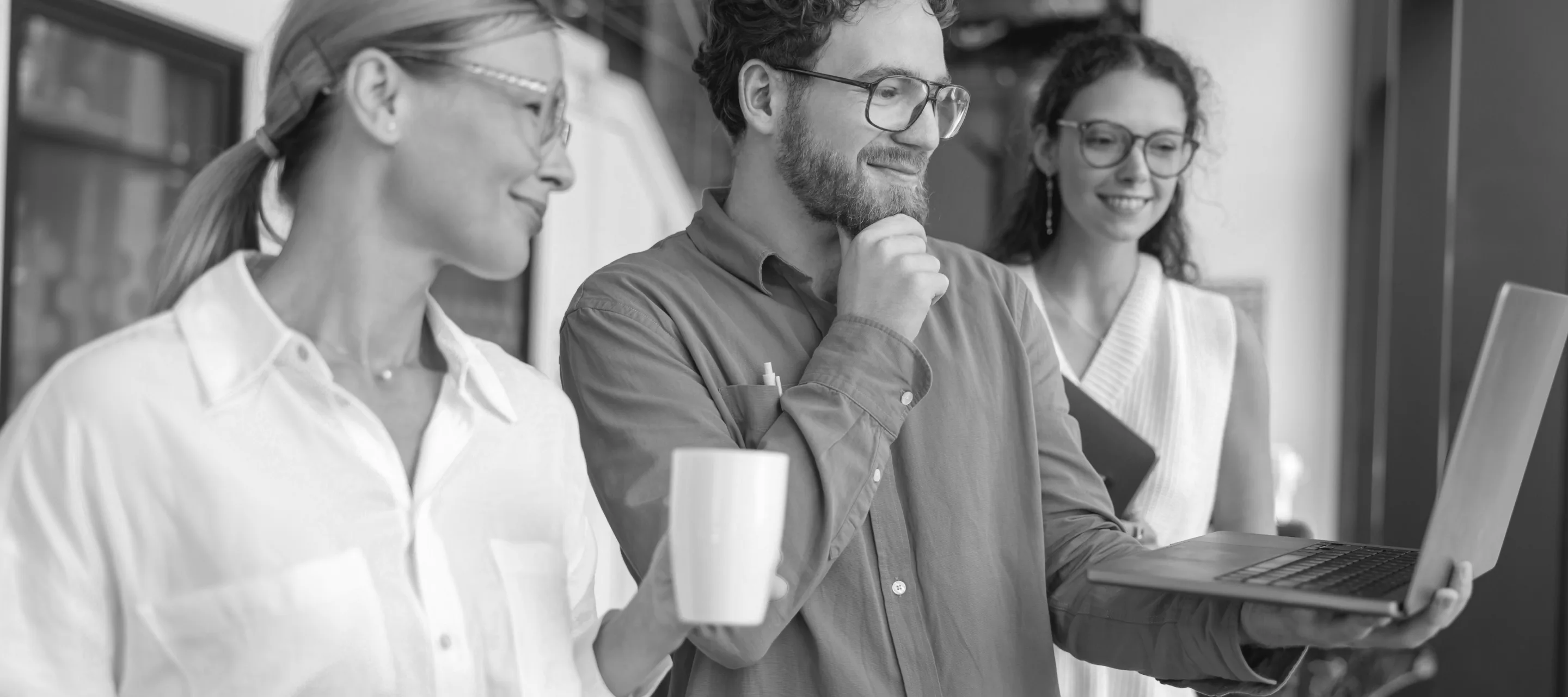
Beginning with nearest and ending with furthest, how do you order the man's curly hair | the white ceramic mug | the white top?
the white ceramic mug
the man's curly hair
the white top

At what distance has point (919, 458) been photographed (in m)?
1.44

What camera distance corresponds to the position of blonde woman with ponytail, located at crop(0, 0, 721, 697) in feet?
2.95

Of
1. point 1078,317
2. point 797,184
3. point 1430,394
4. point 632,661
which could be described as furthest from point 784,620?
point 1430,394

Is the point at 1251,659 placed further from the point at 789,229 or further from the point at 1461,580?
the point at 789,229

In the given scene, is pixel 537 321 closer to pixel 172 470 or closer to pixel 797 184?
pixel 797 184

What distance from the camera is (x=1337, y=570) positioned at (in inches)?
47.4

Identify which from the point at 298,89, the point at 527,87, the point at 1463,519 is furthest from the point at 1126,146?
the point at 298,89

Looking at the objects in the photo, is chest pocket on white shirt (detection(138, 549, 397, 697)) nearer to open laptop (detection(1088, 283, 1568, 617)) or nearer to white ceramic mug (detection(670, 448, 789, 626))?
white ceramic mug (detection(670, 448, 789, 626))

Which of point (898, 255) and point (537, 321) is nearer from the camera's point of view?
point (898, 255)

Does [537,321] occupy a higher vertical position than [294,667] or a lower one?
lower

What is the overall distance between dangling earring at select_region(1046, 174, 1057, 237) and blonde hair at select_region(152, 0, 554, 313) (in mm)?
1231

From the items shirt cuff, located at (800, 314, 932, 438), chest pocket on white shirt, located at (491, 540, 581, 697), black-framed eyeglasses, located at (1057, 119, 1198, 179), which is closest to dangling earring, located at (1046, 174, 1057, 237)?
black-framed eyeglasses, located at (1057, 119, 1198, 179)

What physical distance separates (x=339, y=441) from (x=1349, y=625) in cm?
84

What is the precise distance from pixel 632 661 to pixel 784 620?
0.59 ft
